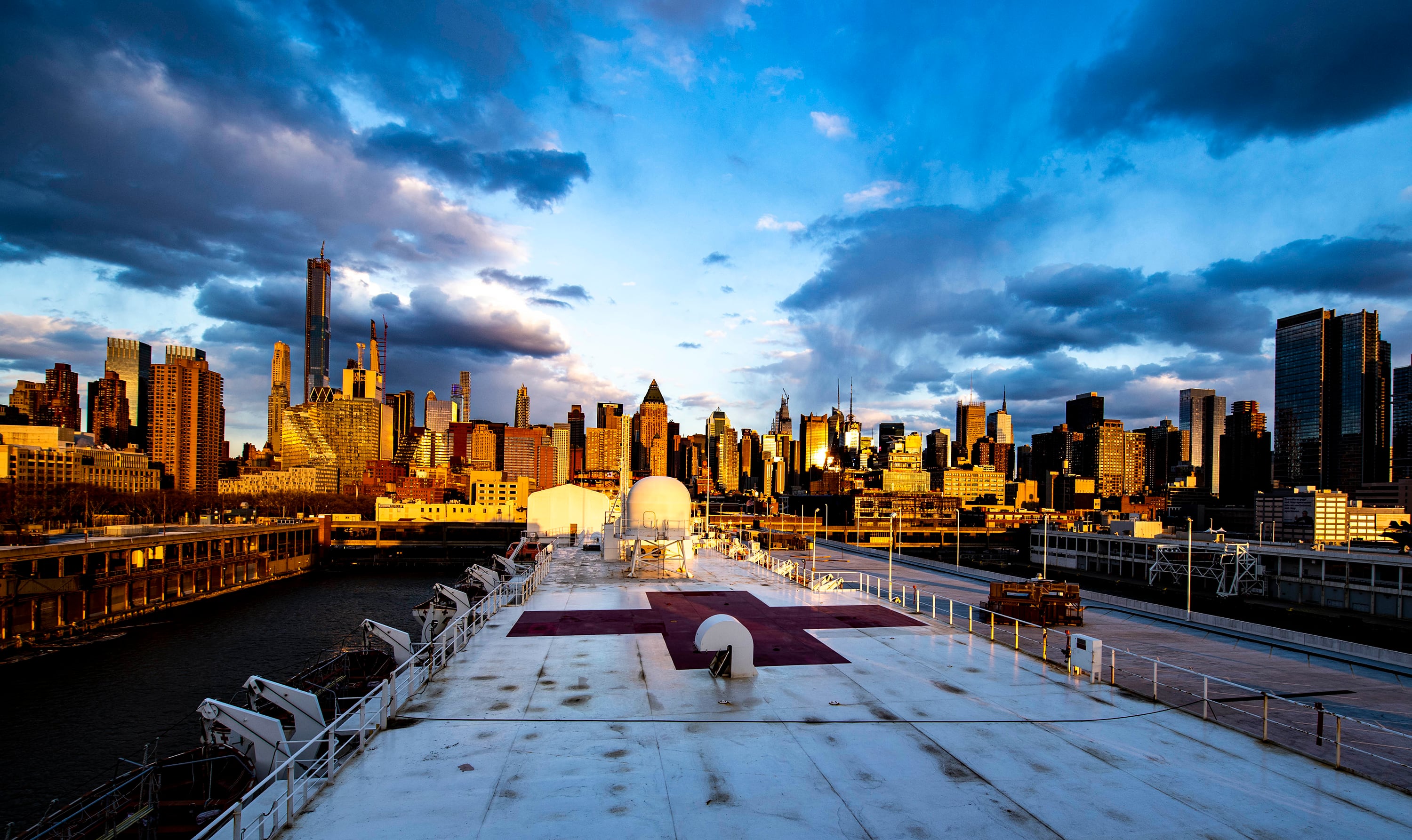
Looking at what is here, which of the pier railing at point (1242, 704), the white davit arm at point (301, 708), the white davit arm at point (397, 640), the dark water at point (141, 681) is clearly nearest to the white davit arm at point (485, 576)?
the dark water at point (141, 681)

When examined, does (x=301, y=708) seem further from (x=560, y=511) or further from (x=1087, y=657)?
(x=560, y=511)

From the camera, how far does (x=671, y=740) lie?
54.0 ft

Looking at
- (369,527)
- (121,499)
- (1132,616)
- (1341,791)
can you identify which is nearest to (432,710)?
(1341,791)

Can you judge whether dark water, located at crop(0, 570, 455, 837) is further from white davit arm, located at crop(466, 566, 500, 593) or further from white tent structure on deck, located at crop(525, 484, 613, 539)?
white tent structure on deck, located at crop(525, 484, 613, 539)

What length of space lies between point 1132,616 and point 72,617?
9039 cm

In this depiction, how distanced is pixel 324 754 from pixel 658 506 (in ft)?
109

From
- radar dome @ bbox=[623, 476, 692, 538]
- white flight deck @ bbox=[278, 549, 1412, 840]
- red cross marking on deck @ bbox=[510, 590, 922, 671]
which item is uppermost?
radar dome @ bbox=[623, 476, 692, 538]

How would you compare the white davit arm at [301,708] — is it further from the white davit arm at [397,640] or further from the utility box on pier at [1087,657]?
the utility box on pier at [1087,657]

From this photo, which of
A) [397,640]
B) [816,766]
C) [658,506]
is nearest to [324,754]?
[397,640]

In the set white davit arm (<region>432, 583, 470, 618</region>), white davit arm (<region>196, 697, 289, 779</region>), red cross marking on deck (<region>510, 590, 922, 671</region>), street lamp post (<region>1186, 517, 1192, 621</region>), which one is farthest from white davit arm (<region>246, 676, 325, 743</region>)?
street lamp post (<region>1186, 517, 1192, 621</region>)

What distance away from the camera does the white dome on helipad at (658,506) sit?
50938 millimetres

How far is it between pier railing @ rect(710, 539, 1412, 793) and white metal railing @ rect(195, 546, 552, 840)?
18857mm

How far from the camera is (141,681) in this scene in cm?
4594

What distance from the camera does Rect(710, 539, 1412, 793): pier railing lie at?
1877cm
